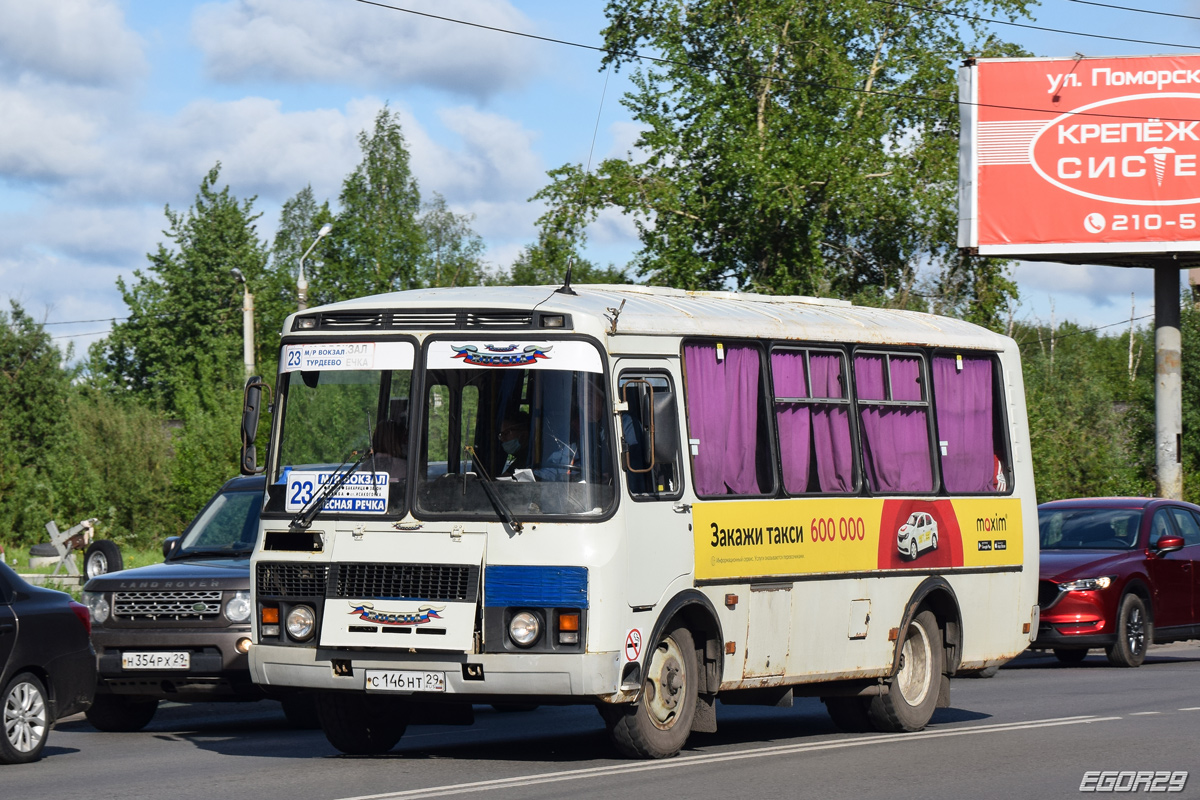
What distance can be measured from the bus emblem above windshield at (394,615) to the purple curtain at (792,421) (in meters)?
2.97

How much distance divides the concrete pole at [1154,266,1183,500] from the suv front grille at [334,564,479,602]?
27.0 m

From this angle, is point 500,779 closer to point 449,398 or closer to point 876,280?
point 449,398

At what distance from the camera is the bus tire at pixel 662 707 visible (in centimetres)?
1062

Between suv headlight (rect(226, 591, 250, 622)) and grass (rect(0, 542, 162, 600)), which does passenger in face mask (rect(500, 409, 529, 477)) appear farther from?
grass (rect(0, 542, 162, 600))

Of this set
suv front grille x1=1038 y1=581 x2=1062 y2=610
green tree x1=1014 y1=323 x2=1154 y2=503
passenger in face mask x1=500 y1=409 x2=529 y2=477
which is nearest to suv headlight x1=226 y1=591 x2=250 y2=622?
passenger in face mask x1=500 y1=409 x2=529 y2=477

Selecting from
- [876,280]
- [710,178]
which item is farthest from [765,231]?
[876,280]

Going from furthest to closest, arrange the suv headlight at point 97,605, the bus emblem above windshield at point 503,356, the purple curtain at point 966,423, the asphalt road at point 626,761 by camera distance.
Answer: the purple curtain at point 966,423
the suv headlight at point 97,605
the bus emblem above windshield at point 503,356
the asphalt road at point 626,761

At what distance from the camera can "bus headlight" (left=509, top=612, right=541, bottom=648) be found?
1006 centimetres

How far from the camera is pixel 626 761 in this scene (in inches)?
424

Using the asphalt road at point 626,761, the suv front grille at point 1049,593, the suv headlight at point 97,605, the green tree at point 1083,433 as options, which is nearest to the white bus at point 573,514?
the asphalt road at point 626,761

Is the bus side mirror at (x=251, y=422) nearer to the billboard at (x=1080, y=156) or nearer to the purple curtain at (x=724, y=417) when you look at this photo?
the purple curtain at (x=724, y=417)

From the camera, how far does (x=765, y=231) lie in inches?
1843

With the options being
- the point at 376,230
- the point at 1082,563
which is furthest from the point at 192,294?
the point at 1082,563

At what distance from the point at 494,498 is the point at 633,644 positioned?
3.81 feet
